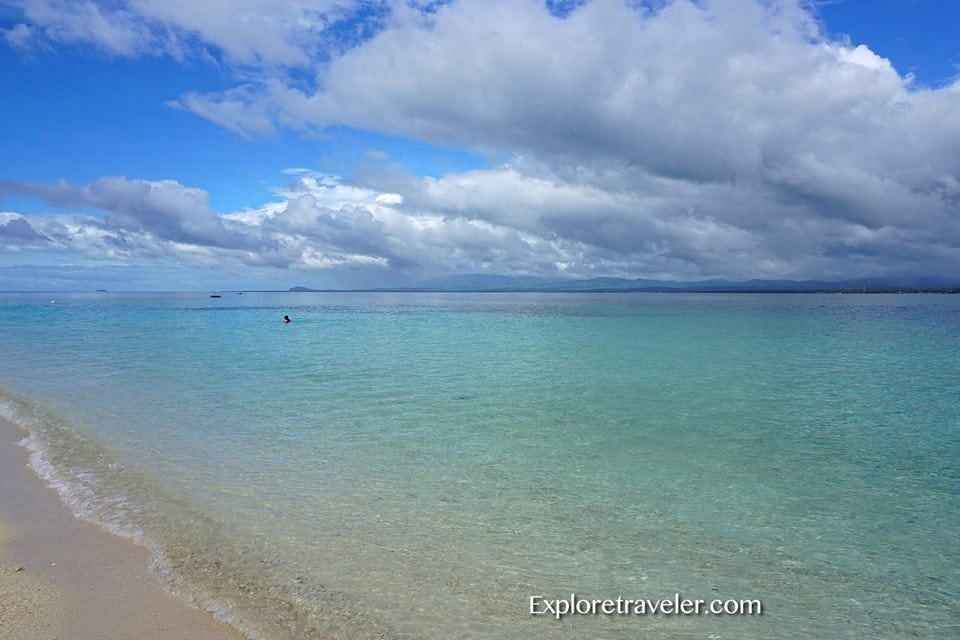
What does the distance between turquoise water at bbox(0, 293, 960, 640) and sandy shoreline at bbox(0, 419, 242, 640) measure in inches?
16.6

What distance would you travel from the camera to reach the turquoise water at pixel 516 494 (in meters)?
7.99

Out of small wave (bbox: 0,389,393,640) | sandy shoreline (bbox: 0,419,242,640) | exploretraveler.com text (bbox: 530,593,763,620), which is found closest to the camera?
sandy shoreline (bbox: 0,419,242,640)

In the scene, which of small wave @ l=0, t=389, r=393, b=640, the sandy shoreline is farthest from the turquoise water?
the sandy shoreline

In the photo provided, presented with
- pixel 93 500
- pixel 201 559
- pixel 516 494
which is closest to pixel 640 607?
pixel 516 494

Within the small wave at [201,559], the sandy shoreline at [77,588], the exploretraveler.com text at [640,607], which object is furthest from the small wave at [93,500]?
the exploretraveler.com text at [640,607]

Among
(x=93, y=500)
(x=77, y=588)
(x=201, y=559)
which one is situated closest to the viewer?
(x=77, y=588)

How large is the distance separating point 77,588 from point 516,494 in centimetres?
756

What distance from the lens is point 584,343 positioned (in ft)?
159

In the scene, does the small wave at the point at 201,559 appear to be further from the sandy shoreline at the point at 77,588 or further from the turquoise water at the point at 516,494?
the sandy shoreline at the point at 77,588

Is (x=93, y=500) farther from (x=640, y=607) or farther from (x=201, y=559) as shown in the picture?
(x=640, y=607)

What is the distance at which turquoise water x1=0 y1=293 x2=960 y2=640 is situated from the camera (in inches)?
315

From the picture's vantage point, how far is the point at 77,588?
26.1 feet

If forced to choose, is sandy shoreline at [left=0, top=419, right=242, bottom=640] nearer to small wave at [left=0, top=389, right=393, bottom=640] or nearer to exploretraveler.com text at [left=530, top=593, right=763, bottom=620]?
small wave at [left=0, top=389, right=393, bottom=640]

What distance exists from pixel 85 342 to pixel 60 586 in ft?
157
